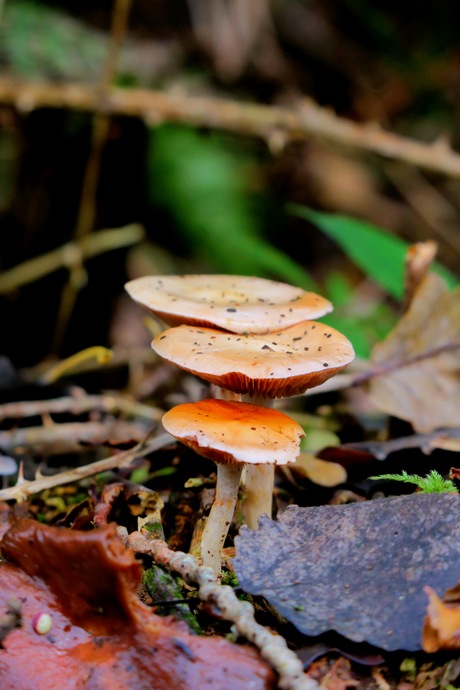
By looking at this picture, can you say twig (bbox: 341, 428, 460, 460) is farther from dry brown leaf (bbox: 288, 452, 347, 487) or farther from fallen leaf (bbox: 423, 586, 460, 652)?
fallen leaf (bbox: 423, 586, 460, 652)

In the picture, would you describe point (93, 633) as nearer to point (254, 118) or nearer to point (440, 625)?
point (440, 625)

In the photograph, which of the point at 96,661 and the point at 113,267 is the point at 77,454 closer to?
the point at 96,661

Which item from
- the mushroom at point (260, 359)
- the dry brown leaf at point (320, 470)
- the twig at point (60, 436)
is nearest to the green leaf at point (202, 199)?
the twig at point (60, 436)

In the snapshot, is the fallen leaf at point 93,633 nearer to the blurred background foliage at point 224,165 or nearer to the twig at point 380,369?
the twig at point 380,369

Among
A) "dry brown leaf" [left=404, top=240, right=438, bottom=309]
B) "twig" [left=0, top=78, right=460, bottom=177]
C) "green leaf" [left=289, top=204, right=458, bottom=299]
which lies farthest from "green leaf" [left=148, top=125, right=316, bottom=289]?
"dry brown leaf" [left=404, top=240, right=438, bottom=309]

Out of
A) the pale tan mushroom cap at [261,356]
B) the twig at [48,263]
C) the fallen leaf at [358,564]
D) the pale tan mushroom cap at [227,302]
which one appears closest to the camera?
the fallen leaf at [358,564]

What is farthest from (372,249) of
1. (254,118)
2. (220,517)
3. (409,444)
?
(220,517)
